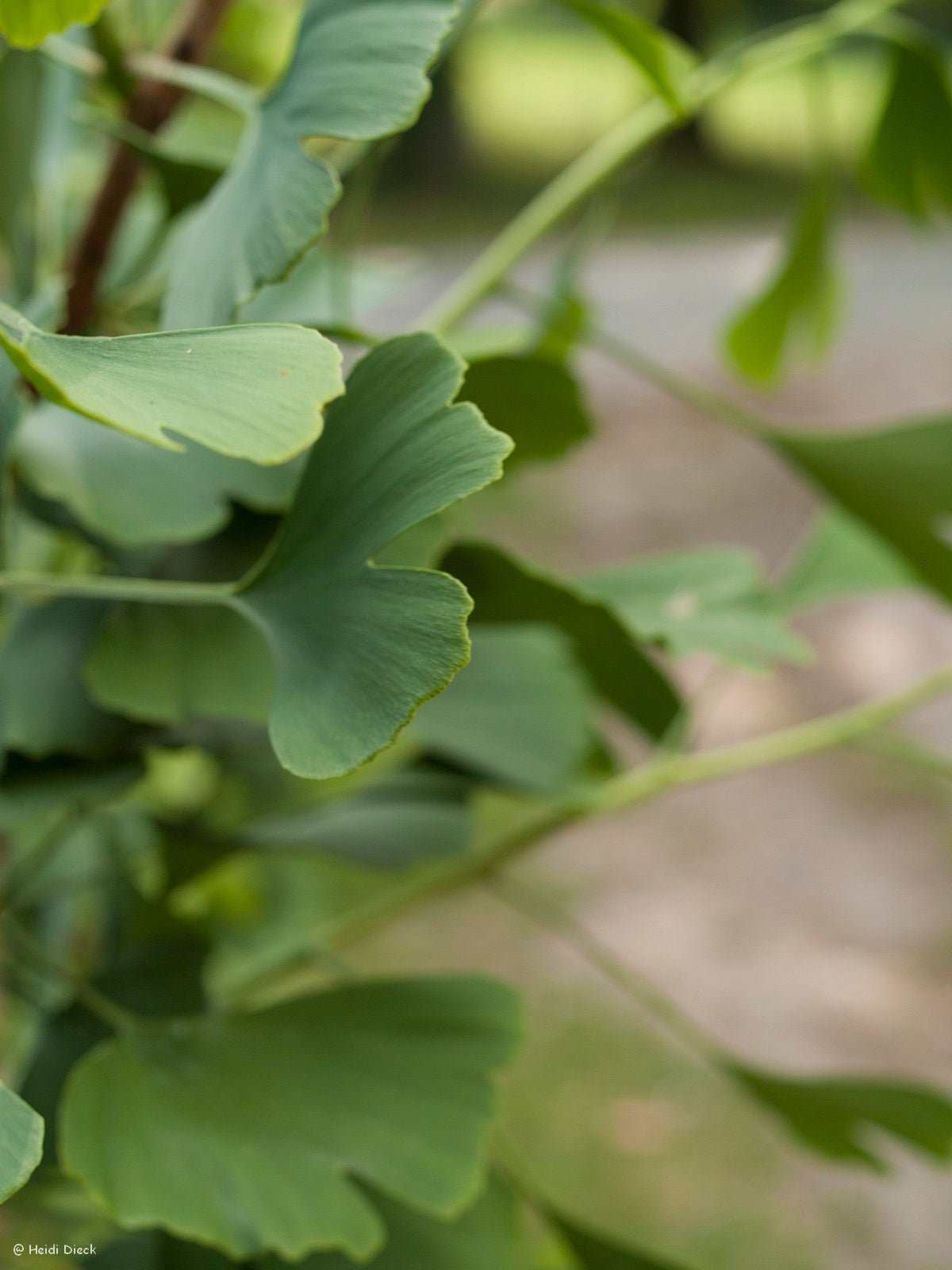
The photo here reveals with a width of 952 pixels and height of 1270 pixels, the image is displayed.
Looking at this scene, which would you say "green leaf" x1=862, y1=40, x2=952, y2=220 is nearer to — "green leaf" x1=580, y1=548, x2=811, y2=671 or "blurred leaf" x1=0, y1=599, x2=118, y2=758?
"green leaf" x1=580, y1=548, x2=811, y2=671

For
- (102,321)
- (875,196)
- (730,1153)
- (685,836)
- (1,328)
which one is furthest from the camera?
(685,836)

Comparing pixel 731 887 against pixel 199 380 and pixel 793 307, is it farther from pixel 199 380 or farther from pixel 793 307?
pixel 199 380

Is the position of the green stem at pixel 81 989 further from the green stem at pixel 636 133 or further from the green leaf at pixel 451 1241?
the green stem at pixel 636 133

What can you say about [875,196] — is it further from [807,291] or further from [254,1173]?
[254,1173]

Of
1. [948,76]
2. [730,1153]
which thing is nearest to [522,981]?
[730,1153]

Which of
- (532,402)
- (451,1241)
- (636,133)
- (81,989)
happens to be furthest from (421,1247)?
(636,133)

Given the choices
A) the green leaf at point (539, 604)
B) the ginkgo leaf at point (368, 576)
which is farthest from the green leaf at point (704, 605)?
the ginkgo leaf at point (368, 576)
